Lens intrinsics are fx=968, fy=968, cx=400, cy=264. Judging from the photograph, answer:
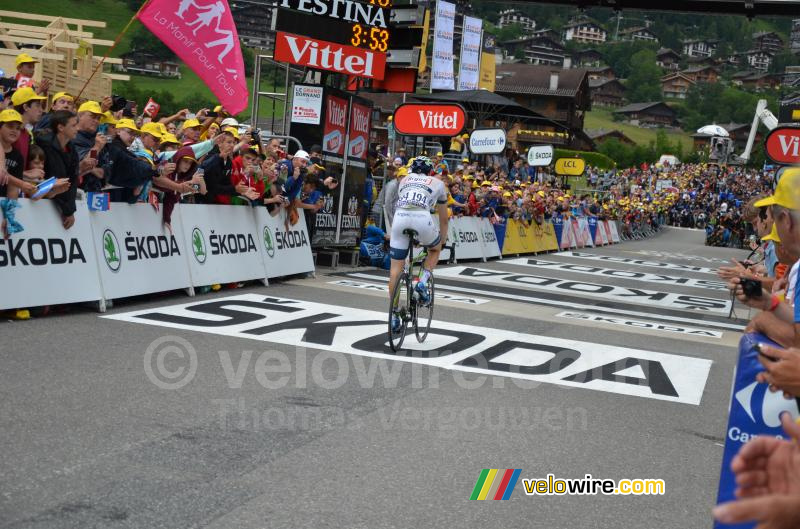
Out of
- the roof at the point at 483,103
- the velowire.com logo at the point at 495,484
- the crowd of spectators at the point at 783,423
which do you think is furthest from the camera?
the roof at the point at 483,103

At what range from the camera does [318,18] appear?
19125mm

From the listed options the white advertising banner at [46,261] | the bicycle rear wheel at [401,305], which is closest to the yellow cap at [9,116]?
the white advertising banner at [46,261]

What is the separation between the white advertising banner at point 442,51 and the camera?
50.1 metres

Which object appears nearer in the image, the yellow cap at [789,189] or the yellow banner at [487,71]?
the yellow cap at [789,189]

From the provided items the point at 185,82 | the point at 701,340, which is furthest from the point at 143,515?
the point at 185,82

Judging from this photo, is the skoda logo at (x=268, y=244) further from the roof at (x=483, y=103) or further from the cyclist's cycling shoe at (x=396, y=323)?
the roof at (x=483, y=103)

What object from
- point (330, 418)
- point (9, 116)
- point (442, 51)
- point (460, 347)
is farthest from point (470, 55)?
point (330, 418)

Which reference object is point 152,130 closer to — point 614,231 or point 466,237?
point 466,237

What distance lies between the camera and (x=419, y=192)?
10.3 meters

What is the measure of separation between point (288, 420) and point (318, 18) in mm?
13735

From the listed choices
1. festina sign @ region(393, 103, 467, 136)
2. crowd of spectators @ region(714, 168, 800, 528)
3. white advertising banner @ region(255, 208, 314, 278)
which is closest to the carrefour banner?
crowd of spectators @ region(714, 168, 800, 528)

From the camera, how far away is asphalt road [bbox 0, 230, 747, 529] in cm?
502

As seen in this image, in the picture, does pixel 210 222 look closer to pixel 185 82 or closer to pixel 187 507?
pixel 187 507

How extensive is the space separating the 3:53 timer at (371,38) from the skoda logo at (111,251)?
974 cm
